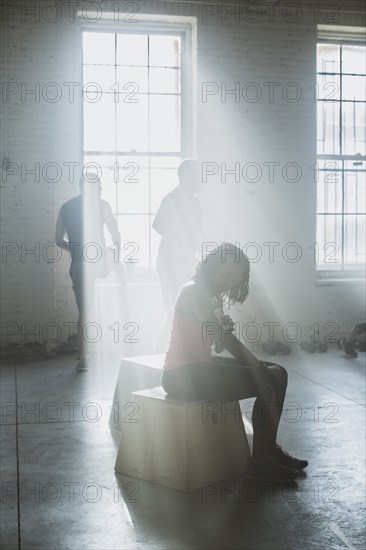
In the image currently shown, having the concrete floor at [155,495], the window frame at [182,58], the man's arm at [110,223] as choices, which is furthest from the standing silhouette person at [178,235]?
the window frame at [182,58]

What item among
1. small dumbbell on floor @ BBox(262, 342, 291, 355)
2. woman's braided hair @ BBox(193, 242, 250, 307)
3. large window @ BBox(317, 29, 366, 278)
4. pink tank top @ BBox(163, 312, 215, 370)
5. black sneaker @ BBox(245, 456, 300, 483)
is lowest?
black sneaker @ BBox(245, 456, 300, 483)

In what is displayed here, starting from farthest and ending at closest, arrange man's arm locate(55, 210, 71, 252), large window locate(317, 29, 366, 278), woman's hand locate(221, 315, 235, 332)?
large window locate(317, 29, 366, 278) < man's arm locate(55, 210, 71, 252) < woman's hand locate(221, 315, 235, 332)

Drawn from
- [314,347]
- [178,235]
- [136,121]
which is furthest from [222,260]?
[136,121]

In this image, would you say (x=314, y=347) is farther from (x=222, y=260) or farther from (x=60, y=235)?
(x=222, y=260)

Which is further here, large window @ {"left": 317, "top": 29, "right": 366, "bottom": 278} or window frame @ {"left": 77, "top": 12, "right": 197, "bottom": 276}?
large window @ {"left": 317, "top": 29, "right": 366, "bottom": 278}

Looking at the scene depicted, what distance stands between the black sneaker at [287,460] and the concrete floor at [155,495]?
0.06m

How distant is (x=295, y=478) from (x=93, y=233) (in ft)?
11.9

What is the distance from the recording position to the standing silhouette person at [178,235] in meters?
6.30

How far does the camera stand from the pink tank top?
11.9 feet

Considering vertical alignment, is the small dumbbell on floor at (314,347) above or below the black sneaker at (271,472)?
above

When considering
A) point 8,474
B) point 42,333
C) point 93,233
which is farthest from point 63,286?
point 8,474

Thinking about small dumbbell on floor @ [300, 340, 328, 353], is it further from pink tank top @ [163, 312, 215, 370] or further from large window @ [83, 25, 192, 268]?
pink tank top @ [163, 312, 215, 370]

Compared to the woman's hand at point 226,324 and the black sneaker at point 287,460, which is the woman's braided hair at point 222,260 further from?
the black sneaker at point 287,460

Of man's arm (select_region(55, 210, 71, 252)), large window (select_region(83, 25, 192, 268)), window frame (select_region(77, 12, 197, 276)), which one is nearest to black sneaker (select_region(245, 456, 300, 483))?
man's arm (select_region(55, 210, 71, 252))
